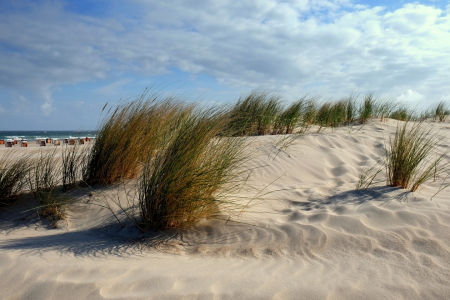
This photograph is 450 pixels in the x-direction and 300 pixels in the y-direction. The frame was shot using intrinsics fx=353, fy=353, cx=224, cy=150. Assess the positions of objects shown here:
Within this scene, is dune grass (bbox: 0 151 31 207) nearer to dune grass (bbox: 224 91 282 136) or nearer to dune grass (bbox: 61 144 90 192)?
dune grass (bbox: 61 144 90 192)

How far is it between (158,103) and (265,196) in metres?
1.72

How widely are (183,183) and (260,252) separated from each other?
0.78 m

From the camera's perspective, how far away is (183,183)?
8.99ft

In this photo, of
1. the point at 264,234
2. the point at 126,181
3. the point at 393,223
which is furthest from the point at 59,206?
the point at 393,223

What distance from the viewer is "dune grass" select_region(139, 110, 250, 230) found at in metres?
2.75

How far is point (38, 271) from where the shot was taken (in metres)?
2.15

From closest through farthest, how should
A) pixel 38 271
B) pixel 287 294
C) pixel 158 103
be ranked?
1. pixel 287 294
2. pixel 38 271
3. pixel 158 103

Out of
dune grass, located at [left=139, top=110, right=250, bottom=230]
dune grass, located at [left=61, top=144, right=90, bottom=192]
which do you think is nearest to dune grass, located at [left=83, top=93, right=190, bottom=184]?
dune grass, located at [left=61, top=144, right=90, bottom=192]

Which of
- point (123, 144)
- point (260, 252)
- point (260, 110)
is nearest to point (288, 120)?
point (260, 110)

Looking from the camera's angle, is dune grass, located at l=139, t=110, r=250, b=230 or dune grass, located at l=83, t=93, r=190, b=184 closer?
dune grass, located at l=139, t=110, r=250, b=230

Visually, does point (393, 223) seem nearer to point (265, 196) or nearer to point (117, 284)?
point (265, 196)

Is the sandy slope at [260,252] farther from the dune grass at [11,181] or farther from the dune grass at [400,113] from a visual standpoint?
the dune grass at [400,113]

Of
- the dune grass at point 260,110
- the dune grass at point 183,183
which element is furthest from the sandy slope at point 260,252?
the dune grass at point 260,110

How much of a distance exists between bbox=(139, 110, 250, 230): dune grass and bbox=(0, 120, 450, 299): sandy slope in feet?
0.44
